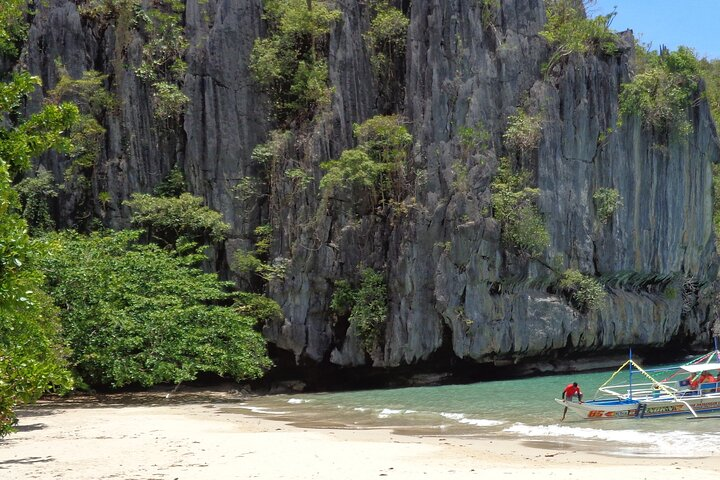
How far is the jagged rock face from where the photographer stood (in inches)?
1011

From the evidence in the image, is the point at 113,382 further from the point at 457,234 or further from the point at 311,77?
the point at 311,77

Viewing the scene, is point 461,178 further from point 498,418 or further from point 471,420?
point 471,420

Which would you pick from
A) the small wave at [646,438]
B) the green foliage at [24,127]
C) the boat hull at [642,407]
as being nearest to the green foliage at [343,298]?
the boat hull at [642,407]

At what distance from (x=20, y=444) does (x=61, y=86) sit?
2078 cm

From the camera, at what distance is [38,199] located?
93.3 feet

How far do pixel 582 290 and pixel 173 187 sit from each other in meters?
16.7

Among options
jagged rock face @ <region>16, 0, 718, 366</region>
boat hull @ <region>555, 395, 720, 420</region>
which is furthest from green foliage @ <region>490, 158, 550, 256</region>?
boat hull @ <region>555, 395, 720, 420</region>

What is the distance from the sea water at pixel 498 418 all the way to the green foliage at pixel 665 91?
12.2 m

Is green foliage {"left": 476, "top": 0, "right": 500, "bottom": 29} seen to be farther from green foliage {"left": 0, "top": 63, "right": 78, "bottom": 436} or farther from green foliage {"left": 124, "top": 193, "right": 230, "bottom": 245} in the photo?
green foliage {"left": 0, "top": 63, "right": 78, "bottom": 436}

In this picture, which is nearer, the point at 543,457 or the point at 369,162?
the point at 543,457

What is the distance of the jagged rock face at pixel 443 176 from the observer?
2567 cm

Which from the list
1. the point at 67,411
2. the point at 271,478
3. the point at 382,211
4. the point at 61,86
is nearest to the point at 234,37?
the point at 61,86

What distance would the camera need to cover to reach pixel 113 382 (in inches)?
854

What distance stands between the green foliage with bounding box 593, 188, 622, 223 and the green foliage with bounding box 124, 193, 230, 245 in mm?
14625
